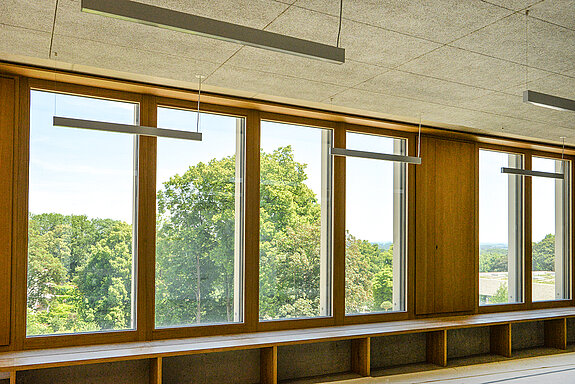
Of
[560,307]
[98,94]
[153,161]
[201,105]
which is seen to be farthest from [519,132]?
[98,94]

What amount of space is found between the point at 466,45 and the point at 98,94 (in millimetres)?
3198

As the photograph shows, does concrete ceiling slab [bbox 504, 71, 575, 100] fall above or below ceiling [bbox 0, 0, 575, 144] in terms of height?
below

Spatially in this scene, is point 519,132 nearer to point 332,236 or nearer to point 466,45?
point 332,236

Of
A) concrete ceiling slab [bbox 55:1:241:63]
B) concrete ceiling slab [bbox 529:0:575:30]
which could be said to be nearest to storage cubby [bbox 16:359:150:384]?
concrete ceiling slab [bbox 55:1:241:63]

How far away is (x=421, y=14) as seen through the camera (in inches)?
120

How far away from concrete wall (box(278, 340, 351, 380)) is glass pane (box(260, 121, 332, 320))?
→ 365 mm

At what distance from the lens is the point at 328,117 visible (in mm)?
5969

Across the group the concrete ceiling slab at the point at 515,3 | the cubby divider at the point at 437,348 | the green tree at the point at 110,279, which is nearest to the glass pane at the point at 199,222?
the green tree at the point at 110,279

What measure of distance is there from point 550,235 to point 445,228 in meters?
2.36

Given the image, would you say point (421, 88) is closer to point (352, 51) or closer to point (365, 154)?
point (365, 154)

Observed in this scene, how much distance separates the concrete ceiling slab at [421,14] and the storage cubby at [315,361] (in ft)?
11.6

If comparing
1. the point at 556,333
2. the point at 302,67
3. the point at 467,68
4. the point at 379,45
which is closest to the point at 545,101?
the point at 467,68

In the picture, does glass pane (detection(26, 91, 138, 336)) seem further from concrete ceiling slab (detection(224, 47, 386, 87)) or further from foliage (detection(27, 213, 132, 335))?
concrete ceiling slab (detection(224, 47, 386, 87))

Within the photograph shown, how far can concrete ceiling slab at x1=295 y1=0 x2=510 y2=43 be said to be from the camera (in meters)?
2.91
